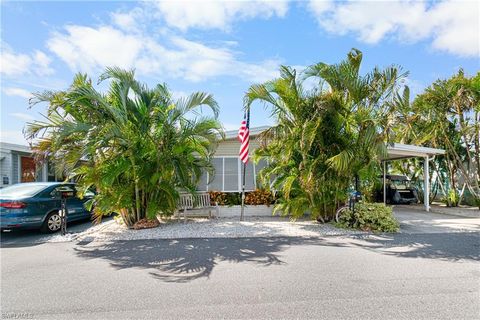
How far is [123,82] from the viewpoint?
7.43 metres

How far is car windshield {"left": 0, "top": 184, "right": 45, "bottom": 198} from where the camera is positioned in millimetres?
7375

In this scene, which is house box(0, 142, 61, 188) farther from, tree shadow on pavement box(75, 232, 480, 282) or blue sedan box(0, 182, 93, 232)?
tree shadow on pavement box(75, 232, 480, 282)

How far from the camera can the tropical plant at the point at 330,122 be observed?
757cm

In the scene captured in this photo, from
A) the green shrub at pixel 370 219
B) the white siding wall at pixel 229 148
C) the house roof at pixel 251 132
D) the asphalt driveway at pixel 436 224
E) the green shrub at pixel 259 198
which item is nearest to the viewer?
the green shrub at pixel 370 219

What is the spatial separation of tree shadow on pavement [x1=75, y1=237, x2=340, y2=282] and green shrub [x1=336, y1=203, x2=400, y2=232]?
1585 millimetres

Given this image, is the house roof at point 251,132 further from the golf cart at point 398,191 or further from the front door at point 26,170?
the front door at point 26,170

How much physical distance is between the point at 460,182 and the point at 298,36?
11908 millimetres

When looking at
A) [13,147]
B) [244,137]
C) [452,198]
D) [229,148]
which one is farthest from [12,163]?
[452,198]

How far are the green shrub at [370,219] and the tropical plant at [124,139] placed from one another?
171 inches

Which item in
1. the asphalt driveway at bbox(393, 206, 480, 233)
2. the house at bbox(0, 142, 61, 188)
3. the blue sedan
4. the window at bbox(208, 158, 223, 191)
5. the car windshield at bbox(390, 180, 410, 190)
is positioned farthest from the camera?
the car windshield at bbox(390, 180, 410, 190)

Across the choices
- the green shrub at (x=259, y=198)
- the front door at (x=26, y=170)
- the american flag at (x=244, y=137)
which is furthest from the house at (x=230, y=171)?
the front door at (x=26, y=170)

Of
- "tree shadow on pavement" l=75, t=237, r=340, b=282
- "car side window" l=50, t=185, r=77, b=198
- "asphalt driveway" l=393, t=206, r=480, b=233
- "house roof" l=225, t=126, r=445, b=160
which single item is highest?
"house roof" l=225, t=126, r=445, b=160

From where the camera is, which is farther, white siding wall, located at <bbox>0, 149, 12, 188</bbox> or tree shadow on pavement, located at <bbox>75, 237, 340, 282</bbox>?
white siding wall, located at <bbox>0, 149, 12, 188</bbox>

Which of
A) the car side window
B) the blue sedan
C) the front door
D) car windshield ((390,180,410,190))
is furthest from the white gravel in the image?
car windshield ((390,180,410,190))
